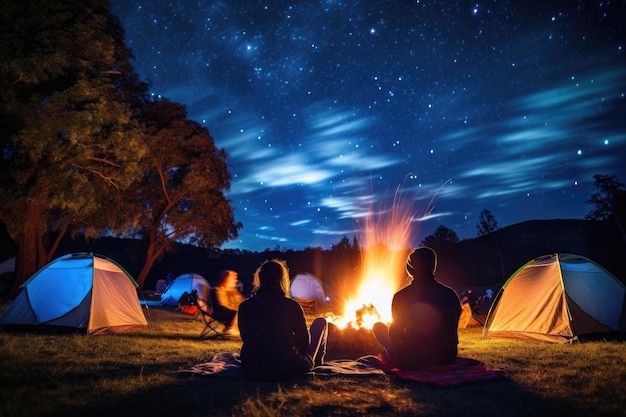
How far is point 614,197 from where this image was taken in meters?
42.0

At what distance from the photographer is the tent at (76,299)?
29.9ft

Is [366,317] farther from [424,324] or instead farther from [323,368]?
[424,324]

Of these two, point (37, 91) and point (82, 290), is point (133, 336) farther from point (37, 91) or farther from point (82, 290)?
point (37, 91)

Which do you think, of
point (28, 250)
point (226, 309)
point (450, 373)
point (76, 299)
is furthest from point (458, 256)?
point (450, 373)

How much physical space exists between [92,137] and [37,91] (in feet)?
7.46

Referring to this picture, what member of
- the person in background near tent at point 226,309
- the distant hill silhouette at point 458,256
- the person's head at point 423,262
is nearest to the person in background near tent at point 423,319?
the person's head at point 423,262

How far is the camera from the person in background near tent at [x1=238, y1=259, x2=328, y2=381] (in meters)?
4.55

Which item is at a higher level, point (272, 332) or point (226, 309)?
point (272, 332)

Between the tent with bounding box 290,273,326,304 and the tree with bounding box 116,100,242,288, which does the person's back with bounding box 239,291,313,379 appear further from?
the tent with bounding box 290,273,326,304

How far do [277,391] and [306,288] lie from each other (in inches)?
882

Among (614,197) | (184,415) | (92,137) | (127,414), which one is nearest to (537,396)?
(184,415)

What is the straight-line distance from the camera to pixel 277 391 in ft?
14.0

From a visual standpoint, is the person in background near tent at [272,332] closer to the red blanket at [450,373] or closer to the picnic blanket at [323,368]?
the picnic blanket at [323,368]

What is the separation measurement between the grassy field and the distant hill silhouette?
34.6 m
